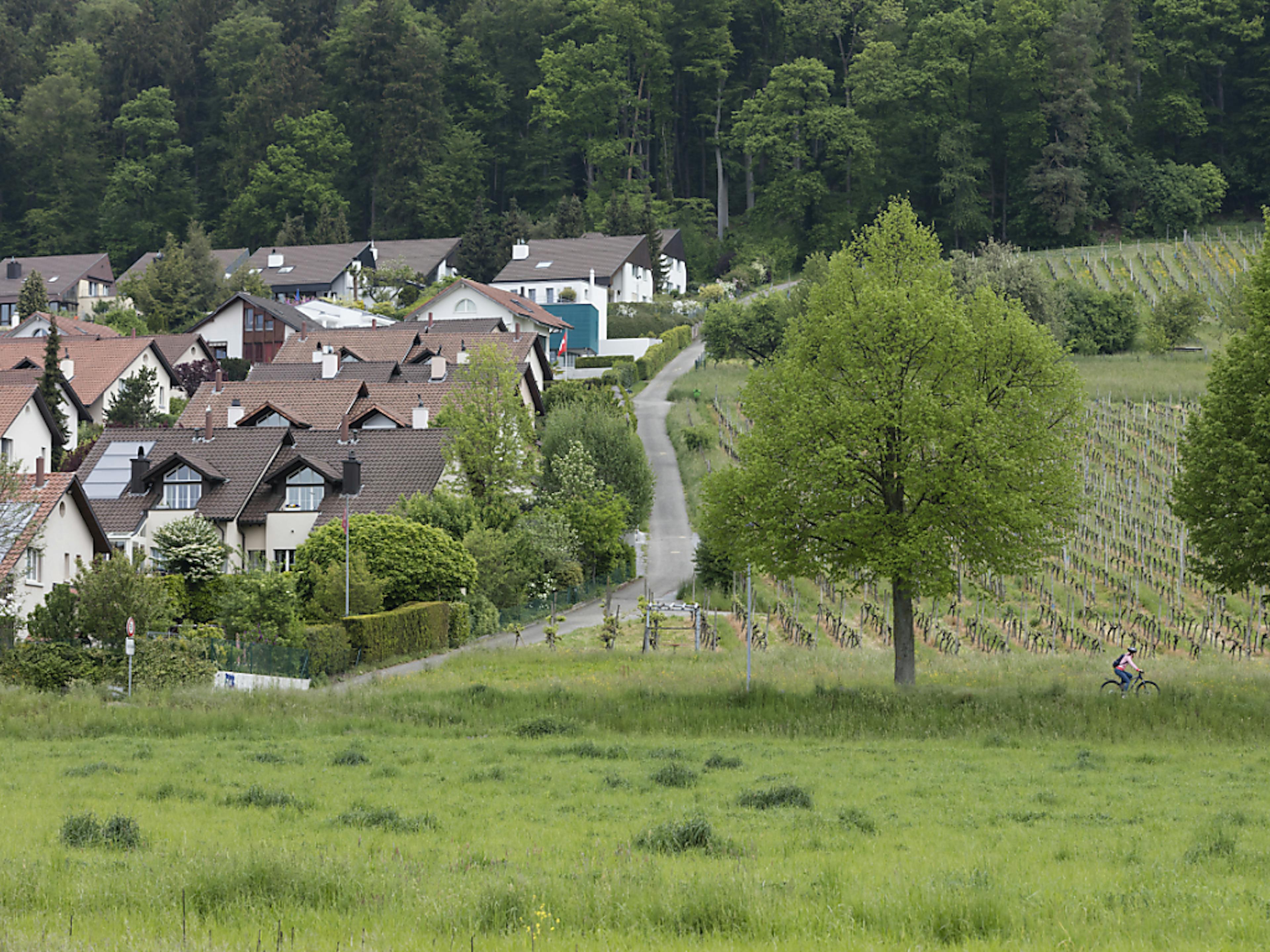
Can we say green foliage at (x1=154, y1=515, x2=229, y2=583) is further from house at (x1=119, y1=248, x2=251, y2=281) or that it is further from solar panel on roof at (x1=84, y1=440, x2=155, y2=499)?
house at (x1=119, y1=248, x2=251, y2=281)

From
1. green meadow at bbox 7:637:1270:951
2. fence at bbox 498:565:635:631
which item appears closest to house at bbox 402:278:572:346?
fence at bbox 498:565:635:631

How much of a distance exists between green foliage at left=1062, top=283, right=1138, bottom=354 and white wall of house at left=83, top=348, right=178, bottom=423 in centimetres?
6025

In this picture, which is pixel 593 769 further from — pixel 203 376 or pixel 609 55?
pixel 609 55

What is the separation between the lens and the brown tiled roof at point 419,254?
12406 cm

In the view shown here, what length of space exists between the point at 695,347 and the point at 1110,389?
135 feet

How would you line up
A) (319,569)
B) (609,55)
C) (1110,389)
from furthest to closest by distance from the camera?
(609,55)
(1110,389)
(319,569)

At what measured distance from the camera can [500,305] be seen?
3585 inches

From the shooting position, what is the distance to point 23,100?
147625 millimetres

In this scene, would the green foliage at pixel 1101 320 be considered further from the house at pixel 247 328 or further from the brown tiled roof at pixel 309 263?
the brown tiled roof at pixel 309 263

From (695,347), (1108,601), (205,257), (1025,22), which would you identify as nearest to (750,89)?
(1025,22)

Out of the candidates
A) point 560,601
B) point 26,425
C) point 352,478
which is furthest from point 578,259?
point 560,601

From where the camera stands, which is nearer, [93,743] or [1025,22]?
[93,743]

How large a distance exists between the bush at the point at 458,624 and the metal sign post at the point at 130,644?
1120 centimetres

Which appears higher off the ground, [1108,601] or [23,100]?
[23,100]
